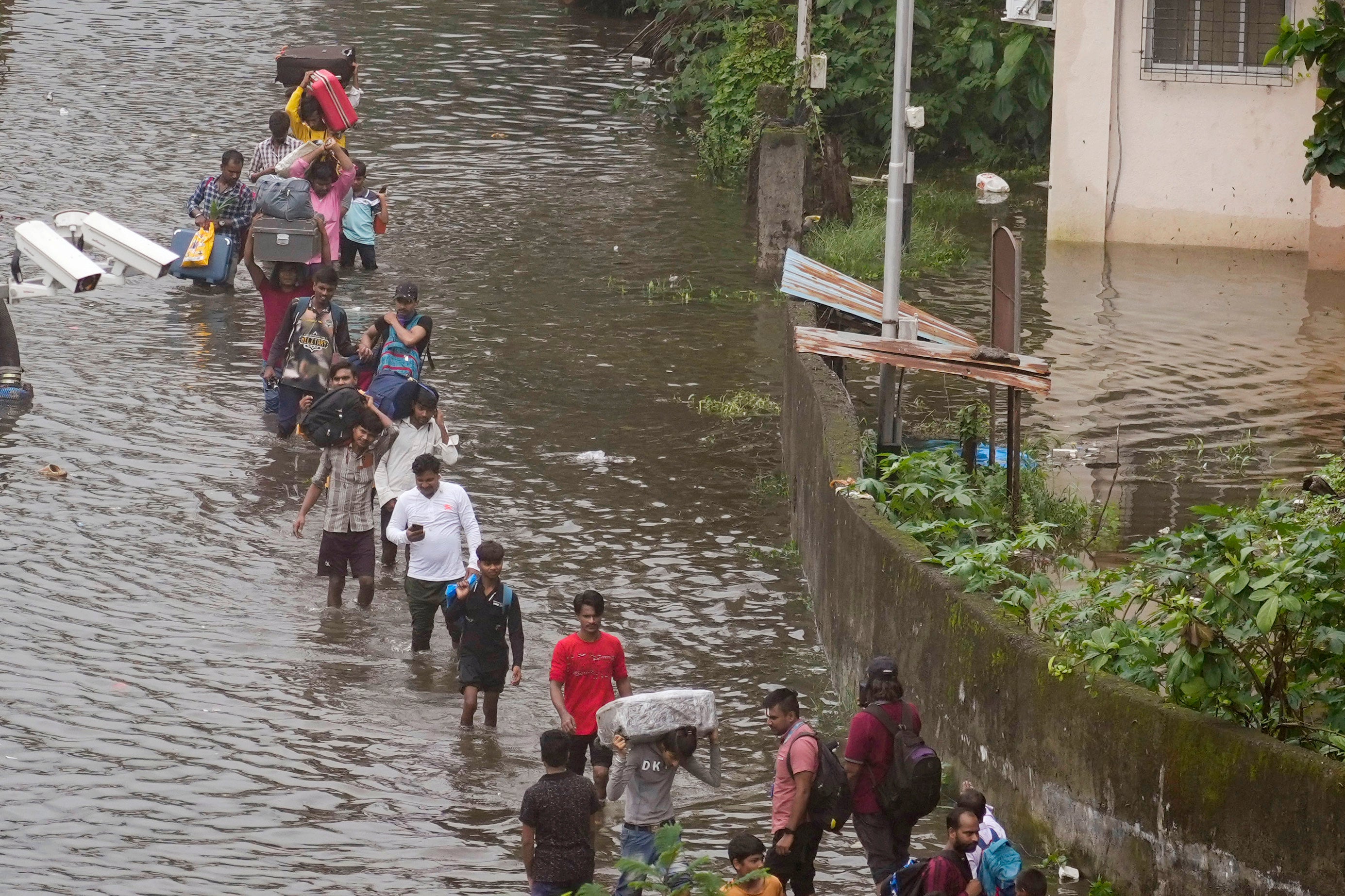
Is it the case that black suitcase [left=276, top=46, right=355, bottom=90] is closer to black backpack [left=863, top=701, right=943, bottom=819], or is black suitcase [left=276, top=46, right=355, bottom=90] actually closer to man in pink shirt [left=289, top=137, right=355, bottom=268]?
man in pink shirt [left=289, top=137, right=355, bottom=268]

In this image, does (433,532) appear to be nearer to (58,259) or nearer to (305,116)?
(58,259)

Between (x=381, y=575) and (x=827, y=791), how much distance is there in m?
5.14

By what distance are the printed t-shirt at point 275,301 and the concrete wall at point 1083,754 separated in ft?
20.4

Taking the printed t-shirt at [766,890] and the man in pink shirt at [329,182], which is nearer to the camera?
the printed t-shirt at [766,890]

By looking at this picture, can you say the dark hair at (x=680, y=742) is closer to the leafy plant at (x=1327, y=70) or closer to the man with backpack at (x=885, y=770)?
the man with backpack at (x=885, y=770)

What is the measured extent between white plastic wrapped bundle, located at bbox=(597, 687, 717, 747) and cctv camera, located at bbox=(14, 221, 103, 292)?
37.2 feet

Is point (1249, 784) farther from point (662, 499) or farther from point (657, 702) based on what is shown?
point (662, 499)

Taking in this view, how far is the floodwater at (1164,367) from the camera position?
13.6 meters

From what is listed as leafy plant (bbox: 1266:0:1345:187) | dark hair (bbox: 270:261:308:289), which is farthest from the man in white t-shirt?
leafy plant (bbox: 1266:0:1345:187)

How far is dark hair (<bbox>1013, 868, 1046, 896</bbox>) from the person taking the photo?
6875 mm

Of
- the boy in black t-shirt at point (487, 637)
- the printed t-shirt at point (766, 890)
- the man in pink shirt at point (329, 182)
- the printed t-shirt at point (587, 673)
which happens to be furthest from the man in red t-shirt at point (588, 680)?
the man in pink shirt at point (329, 182)

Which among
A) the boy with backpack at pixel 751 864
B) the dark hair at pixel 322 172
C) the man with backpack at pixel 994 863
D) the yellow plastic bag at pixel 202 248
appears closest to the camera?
the boy with backpack at pixel 751 864

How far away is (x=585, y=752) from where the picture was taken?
369 inches

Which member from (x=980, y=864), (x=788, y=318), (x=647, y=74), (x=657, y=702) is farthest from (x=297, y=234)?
(x=647, y=74)
